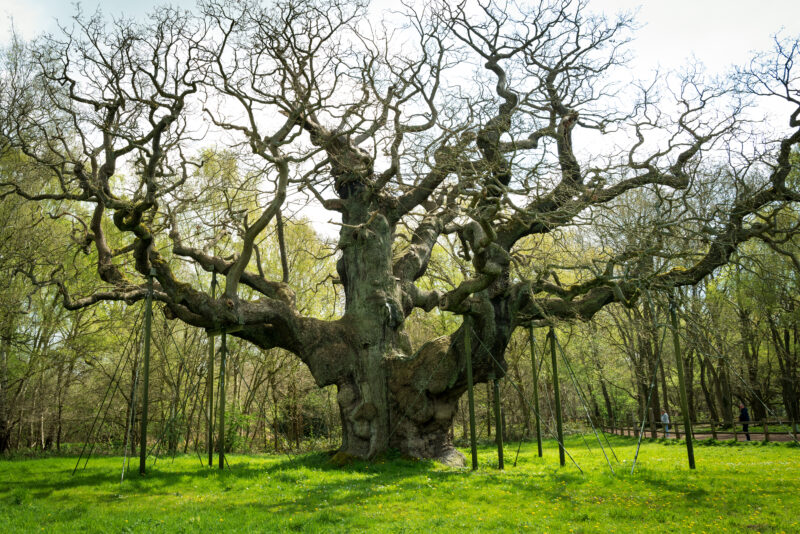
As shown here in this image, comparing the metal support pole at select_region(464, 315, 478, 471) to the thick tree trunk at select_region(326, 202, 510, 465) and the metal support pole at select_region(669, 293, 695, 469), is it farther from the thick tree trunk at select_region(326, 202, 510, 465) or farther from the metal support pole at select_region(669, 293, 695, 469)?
the metal support pole at select_region(669, 293, 695, 469)

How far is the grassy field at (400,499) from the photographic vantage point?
21.3 feet

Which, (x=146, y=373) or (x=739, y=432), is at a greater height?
(x=146, y=373)

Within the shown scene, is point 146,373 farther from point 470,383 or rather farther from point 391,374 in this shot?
point 470,383

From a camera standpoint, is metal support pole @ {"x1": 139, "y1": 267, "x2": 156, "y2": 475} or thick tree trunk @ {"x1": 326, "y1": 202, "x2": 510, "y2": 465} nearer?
metal support pole @ {"x1": 139, "y1": 267, "x2": 156, "y2": 475}

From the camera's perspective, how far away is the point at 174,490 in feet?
29.4

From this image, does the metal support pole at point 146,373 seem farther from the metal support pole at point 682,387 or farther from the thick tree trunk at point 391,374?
the metal support pole at point 682,387

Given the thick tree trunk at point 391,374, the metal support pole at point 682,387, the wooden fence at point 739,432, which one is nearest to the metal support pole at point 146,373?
the thick tree trunk at point 391,374

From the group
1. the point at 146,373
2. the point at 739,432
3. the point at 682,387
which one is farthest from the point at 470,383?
the point at 739,432

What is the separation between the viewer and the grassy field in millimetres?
6484

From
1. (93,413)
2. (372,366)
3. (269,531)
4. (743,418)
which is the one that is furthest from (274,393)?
(743,418)

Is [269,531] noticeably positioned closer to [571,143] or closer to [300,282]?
[571,143]

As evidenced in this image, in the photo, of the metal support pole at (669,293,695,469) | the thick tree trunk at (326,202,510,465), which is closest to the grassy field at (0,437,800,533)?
the metal support pole at (669,293,695,469)

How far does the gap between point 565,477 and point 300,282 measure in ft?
49.1

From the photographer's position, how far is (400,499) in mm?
7984
